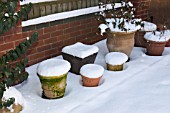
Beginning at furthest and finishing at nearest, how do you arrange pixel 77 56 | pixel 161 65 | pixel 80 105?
pixel 161 65, pixel 77 56, pixel 80 105

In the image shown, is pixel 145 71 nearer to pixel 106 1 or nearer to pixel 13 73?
pixel 106 1

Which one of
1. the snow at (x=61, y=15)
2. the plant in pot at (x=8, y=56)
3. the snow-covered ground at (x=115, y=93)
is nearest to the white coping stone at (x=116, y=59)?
the snow-covered ground at (x=115, y=93)

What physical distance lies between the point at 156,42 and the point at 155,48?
111mm

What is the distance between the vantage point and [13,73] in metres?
2.84

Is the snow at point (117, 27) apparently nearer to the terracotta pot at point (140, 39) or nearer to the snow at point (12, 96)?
the terracotta pot at point (140, 39)

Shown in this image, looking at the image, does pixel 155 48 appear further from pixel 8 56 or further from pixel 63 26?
pixel 8 56

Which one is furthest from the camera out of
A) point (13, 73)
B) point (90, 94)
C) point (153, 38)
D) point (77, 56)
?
point (153, 38)

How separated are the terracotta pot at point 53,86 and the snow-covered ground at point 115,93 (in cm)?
7

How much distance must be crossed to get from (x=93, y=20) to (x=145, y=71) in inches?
60.0

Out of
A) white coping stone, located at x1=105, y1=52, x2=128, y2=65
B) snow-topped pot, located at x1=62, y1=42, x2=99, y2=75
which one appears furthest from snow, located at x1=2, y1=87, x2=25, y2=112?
white coping stone, located at x1=105, y1=52, x2=128, y2=65

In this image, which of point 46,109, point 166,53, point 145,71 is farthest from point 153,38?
point 46,109

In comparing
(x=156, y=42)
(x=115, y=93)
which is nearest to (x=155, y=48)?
(x=156, y=42)

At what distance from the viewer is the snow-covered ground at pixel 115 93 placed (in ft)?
10.0

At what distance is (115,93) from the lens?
3439mm
